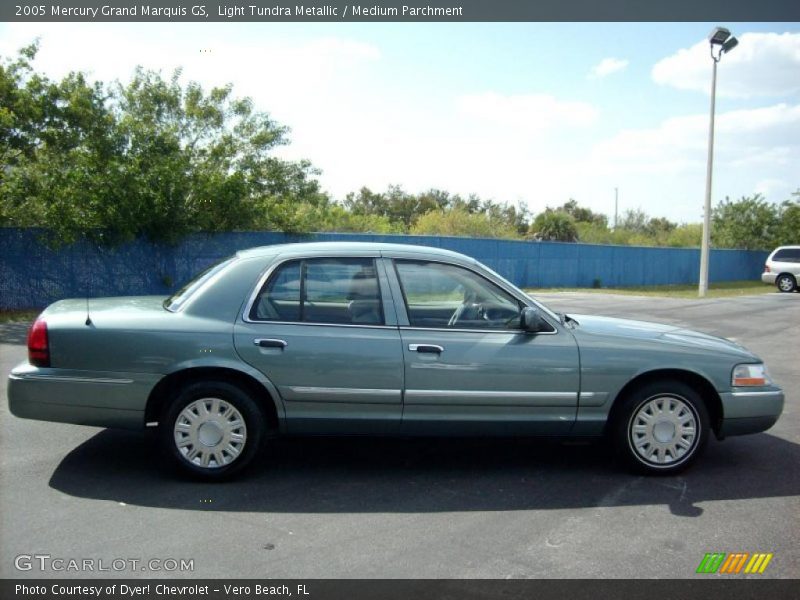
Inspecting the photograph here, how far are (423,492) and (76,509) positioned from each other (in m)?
2.15

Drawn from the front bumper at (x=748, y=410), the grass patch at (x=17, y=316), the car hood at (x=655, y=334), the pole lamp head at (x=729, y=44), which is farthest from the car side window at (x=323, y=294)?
the pole lamp head at (x=729, y=44)

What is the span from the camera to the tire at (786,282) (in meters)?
28.7

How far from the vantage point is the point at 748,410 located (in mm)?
5273

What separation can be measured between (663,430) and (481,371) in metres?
1.39

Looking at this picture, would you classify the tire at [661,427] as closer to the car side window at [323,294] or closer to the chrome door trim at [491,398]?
the chrome door trim at [491,398]

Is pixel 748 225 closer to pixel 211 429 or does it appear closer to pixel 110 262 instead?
pixel 110 262

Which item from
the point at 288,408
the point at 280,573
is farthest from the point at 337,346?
the point at 280,573

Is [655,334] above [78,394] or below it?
above

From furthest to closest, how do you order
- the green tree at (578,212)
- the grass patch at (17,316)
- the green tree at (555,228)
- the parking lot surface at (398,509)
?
the green tree at (578,212)
the green tree at (555,228)
the grass patch at (17,316)
the parking lot surface at (398,509)

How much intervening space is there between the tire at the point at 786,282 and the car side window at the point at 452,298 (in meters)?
27.6

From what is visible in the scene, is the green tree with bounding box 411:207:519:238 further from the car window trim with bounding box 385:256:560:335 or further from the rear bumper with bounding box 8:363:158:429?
the rear bumper with bounding box 8:363:158:429

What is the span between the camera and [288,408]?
195 inches
